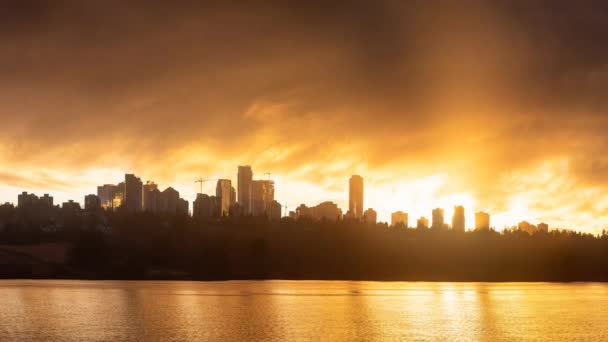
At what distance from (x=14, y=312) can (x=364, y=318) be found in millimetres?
57934

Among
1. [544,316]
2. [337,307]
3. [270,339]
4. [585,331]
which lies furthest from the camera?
[337,307]

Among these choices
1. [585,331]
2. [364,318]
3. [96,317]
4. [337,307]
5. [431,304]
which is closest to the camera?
[585,331]

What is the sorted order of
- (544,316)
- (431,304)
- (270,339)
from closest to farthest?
(270,339) → (544,316) → (431,304)

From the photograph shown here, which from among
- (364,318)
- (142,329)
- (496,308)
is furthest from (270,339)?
(496,308)

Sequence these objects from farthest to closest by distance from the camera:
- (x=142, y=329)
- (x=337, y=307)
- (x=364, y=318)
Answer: (x=337, y=307)
(x=364, y=318)
(x=142, y=329)

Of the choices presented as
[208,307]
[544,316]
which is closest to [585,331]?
[544,316]

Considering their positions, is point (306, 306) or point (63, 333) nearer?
point (63, 333)

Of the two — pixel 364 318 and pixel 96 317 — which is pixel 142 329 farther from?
pixel 364 318

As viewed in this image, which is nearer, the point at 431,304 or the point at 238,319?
the point at 238,319

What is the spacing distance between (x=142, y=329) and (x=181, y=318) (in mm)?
17902

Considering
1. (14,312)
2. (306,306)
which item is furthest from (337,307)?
(14,312)

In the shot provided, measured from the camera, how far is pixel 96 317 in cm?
11862

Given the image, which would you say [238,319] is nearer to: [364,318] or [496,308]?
[364,318]

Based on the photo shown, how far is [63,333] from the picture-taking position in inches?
3733
